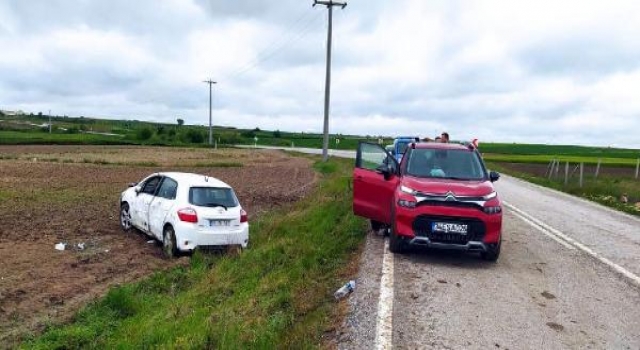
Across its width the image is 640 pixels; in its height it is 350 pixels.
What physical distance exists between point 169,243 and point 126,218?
2.89 m

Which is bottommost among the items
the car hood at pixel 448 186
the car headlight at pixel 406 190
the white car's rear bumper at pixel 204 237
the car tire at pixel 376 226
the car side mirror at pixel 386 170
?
the white car's rear bumper at pixel 204 237

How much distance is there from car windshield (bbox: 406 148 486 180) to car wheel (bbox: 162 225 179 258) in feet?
16.6

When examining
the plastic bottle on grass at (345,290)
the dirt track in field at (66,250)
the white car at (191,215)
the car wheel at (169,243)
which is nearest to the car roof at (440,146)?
the plastic bottle on grass at (345,290)

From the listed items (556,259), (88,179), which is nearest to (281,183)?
(88,179)

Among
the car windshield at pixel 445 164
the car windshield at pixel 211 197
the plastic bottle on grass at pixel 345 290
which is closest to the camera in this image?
the plastic bottle on grass at pixel 345 290

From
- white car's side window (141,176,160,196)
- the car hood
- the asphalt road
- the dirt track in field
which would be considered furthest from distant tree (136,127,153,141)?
the car hood

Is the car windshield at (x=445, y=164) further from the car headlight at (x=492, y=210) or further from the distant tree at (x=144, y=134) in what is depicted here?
the distant tree at (x=144, y=134)

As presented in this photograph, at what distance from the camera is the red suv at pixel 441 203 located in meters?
8.37

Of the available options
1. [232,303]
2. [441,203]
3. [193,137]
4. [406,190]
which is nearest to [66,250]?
[232,303]

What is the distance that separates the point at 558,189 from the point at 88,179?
21298 millimetres

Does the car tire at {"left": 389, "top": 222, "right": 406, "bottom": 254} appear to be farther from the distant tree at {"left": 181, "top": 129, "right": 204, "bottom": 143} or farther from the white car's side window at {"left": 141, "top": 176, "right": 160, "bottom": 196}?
the distant tree at {"left": 181, "top": 129, "right": 204, "bottom": 143}

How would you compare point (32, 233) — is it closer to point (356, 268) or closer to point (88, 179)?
point (356, 268)

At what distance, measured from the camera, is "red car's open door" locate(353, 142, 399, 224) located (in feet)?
31.4

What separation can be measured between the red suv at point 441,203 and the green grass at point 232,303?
1.15 metres
